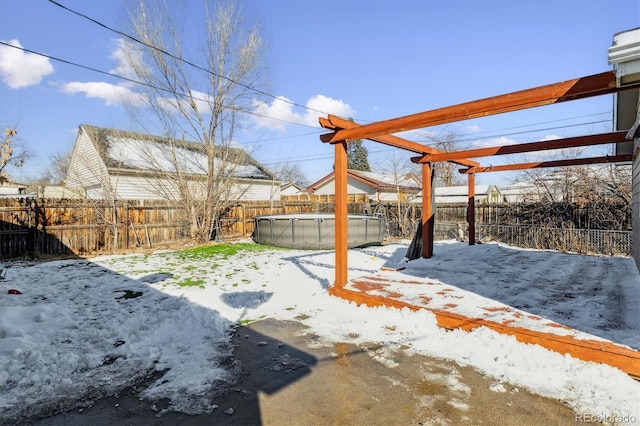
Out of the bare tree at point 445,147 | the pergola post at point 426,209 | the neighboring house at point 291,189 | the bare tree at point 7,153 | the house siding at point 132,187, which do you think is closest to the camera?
the pergola post at point 426,209

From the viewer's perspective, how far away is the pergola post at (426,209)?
24.2 ft

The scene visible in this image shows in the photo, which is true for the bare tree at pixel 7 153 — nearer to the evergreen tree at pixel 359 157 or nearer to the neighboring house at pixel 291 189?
the neighboring house at pixel 291 189

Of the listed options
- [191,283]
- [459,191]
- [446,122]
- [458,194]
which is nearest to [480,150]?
[446,122]

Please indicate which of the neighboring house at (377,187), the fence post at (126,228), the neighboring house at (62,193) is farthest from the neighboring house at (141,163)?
the neighboring house at (377,187)

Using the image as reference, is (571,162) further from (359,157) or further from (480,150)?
(359,157)

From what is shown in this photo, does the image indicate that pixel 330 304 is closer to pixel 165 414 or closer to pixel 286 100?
pixel 165 414

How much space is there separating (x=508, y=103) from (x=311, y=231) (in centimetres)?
818

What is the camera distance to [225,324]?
387cm

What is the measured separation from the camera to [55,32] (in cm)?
614

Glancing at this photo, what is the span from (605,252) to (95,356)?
37.6ft

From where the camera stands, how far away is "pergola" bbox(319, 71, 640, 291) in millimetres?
2811

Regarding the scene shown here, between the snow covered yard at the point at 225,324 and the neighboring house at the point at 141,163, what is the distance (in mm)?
4712

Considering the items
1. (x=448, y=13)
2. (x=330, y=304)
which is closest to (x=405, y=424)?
(x=330, y=304)

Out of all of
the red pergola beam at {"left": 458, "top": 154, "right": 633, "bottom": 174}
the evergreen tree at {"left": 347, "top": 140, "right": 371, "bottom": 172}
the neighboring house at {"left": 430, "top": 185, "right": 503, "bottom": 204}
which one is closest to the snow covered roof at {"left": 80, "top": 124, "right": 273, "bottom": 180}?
the red pergola beam at {"left": 458, "top": 154, "right": 633, "bottom": 174}
